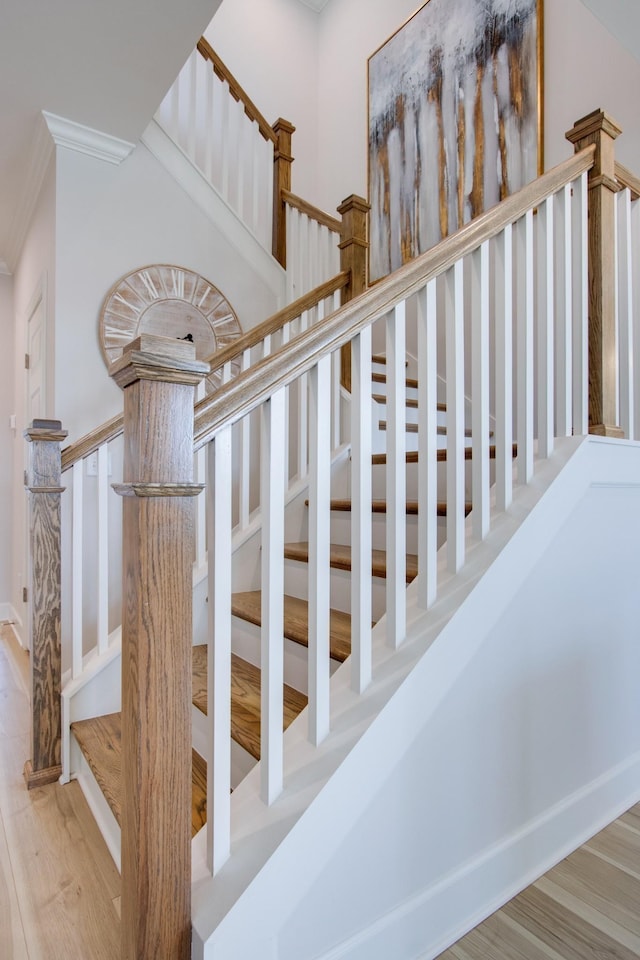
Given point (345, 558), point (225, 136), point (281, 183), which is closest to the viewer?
point (345, 558)

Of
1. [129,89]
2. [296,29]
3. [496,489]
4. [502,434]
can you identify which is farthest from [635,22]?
[296,29]

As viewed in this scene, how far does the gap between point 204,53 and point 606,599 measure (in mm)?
3429

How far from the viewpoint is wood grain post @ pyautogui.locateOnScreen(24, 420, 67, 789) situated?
189cm

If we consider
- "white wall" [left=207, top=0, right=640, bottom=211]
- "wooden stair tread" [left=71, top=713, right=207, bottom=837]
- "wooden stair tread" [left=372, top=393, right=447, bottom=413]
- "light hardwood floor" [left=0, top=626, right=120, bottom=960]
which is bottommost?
"light hardwood floor" [left=0, top=626, right=120, bottom=960]

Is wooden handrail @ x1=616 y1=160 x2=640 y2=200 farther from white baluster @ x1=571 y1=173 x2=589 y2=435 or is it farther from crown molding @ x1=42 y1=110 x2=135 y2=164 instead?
crown molding @ x1=42 y1=110 x2=135 y2=164

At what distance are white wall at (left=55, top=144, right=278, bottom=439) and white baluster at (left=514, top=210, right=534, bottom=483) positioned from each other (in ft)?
6.28

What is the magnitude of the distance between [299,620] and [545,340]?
1150mm

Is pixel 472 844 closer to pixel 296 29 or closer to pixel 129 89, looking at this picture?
pixel 129 89

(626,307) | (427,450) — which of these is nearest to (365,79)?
(626,307)

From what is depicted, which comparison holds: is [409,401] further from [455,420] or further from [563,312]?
[455,420]

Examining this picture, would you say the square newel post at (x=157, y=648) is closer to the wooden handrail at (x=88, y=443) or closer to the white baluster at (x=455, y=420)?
the white baluster at (x=455, y=420)

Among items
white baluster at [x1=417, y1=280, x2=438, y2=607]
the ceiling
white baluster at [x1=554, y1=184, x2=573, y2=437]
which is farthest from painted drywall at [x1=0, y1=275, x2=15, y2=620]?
white baluster at [x1=554, y1=184, x2=573, y2=437]

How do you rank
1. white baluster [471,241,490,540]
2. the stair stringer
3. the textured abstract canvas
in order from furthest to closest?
the textured abstract canvas < white baluster [471,241,490,540] < the stair stringer

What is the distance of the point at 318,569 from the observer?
1124mm
